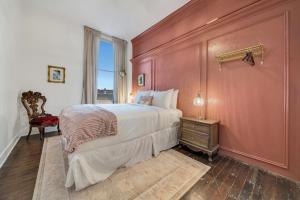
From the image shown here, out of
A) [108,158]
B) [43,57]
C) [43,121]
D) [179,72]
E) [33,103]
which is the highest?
[43,57]

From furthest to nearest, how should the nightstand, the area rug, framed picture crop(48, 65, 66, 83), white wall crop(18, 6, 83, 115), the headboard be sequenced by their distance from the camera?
framed picture crop(48, 65, 66, 83)
white wall crop(18, 6, 83, 115)
the headboard
the nightstand
the area rug

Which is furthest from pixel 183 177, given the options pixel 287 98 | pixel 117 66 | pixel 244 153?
pixel 117 66

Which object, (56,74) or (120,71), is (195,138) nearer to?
(120,71)

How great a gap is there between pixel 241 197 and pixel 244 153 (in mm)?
971

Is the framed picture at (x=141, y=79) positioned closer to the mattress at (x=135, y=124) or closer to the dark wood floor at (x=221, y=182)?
the mattress at (x=135, y=124)

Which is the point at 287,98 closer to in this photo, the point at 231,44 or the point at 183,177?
the point at 231,44

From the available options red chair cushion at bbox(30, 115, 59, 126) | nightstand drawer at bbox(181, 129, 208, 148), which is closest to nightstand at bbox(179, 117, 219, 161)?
nightstand drawer at bbox(181, 129, 208, 148)

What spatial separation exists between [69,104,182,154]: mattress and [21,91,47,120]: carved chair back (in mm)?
2368

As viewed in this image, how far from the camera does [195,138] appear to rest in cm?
250

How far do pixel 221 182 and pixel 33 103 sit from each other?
13.9 feet

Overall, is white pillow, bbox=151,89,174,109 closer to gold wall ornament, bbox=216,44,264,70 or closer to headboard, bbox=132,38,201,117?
headboard, bbox=132,38,201,117

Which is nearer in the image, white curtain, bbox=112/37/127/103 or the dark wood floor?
the dark wood floor

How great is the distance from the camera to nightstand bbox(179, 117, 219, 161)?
230cm

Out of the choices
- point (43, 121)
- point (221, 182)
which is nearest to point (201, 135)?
point (221, 182)
